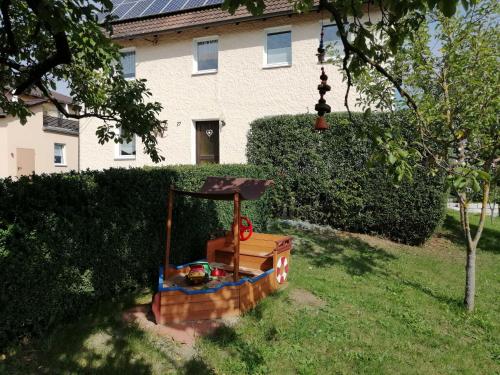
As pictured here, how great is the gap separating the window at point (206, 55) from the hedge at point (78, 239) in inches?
334

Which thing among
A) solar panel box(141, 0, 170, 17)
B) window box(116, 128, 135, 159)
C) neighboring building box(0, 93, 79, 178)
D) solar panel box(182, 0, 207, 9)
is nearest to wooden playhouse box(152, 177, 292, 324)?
window box(116, 128, 135, 159)

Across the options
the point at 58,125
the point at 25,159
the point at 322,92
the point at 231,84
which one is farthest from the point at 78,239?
the point at 58,125

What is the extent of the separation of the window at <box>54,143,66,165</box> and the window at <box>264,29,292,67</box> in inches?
879

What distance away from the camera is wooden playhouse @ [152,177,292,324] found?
15.2 feet

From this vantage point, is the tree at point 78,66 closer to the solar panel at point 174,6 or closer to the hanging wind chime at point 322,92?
the hanging wind chime at point 322,92

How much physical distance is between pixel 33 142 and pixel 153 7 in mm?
16651

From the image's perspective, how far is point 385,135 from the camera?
3180mm

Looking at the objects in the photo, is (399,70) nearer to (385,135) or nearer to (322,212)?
(385,135)

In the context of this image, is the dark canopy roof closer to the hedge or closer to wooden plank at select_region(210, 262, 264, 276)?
the hedge

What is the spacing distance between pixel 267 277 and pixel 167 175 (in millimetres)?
2334

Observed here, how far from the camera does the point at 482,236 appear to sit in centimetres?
1152

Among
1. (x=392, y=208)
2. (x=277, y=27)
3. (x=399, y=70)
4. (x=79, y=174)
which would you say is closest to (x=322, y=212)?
(x=392, y=208)

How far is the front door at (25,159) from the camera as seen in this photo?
2497cm

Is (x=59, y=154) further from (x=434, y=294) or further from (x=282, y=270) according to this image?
(x=434, y=294)
